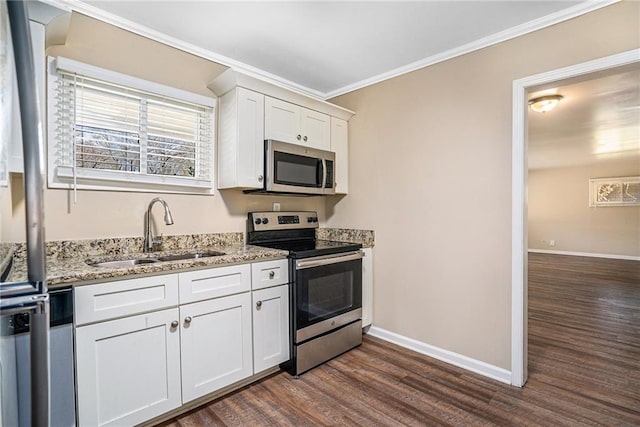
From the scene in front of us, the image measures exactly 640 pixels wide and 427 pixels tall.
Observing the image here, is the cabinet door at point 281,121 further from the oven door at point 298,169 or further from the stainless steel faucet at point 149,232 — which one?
the stainless steel faucet at point 149,232

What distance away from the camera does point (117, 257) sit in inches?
80.4

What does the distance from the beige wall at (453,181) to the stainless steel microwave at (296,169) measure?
0.39 meters

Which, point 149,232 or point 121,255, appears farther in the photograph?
point 149,232

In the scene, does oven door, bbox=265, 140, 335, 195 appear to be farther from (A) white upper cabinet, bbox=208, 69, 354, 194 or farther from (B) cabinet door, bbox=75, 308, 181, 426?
(B) cabinet door, bbox=75, 308, 181, 426

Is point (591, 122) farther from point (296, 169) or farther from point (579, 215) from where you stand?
point (579, 215)

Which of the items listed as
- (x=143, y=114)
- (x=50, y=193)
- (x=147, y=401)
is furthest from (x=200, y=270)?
(x=143, y=114)

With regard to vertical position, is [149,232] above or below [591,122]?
below

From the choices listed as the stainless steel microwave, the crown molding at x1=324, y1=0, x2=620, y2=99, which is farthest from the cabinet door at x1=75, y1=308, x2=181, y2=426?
the crown molding at x1=324, y1=0, x2=620, y2=99

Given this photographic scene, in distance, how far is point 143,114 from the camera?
2.26 metres

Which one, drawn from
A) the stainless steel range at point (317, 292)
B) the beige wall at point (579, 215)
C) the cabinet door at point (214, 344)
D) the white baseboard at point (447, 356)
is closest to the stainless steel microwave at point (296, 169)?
the stainless steel range at point (317, 292)

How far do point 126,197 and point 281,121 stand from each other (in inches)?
50.8

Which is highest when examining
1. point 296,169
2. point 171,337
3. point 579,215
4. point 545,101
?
point 545,101

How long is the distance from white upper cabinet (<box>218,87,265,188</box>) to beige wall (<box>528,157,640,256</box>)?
8693 millimetres

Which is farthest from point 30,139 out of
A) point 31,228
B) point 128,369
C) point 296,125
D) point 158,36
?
point 296,125
